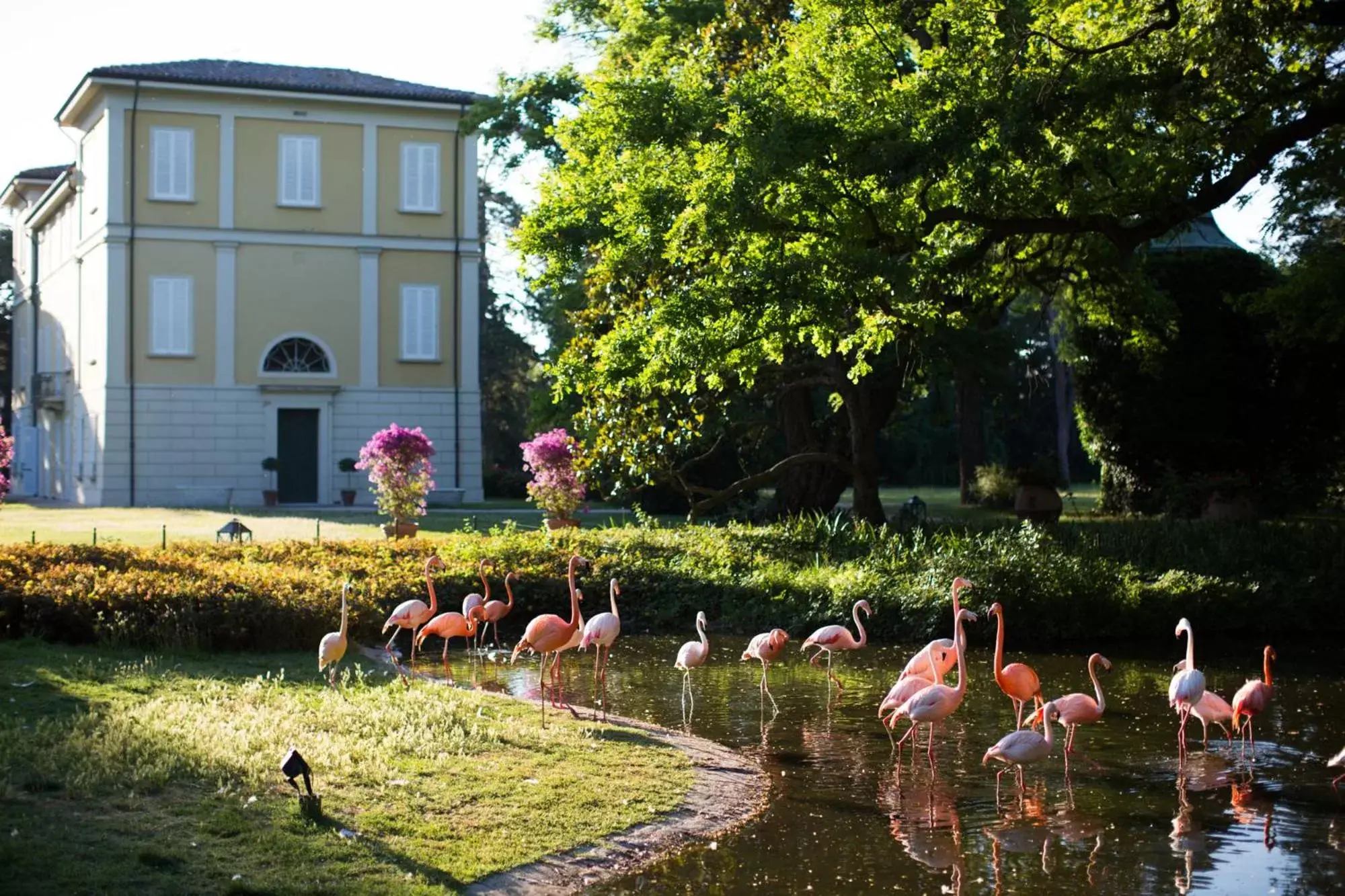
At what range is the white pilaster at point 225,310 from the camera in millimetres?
37469

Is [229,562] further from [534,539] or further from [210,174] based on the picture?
[210,174]

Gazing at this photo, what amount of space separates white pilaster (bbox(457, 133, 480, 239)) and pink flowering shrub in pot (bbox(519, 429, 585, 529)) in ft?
54.9

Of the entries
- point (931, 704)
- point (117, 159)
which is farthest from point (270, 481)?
point (931, 704)

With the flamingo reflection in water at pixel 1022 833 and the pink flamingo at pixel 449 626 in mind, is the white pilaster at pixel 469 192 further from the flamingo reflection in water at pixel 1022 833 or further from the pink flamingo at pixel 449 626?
the flamingo reflection in water at pixel 1022 833

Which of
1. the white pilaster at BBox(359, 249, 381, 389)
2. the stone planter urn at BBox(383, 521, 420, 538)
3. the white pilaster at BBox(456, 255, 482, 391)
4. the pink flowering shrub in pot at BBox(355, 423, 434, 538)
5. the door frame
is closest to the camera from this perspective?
the stone planter urn at BBox(383, 521, 420, 538)

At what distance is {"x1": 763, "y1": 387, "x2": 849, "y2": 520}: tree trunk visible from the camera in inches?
982

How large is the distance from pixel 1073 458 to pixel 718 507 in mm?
38565

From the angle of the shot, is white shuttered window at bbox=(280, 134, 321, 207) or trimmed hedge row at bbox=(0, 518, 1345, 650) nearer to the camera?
trimmed hedge row at bbox=(0, 518, 1345, 650)

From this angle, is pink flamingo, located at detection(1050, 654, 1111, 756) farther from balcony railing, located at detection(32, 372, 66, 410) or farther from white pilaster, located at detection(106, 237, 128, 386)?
balcony railing, located at detection(32, 372, 66, 410)

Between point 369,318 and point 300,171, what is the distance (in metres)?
4.54

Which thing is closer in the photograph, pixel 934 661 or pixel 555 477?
pixel 934 661

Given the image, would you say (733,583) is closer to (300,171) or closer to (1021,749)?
(1021,749)

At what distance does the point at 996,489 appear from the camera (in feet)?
116

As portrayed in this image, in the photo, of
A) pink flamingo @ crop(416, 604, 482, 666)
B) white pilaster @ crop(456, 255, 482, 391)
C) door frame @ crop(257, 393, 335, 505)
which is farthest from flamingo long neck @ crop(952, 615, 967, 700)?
white pilaster @ crop(456, 255, 482, 391)
